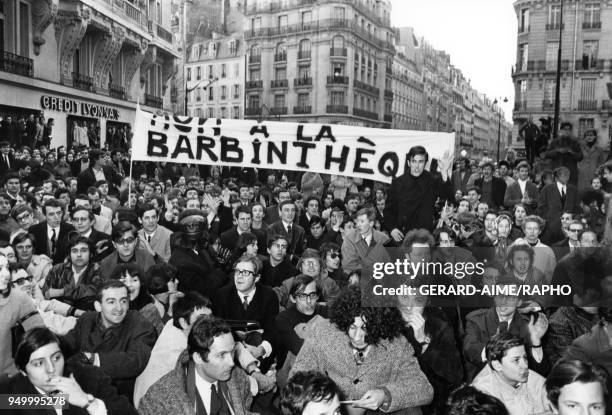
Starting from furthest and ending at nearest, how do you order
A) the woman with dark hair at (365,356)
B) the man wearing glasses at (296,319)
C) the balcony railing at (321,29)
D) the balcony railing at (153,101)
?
the balcony railing at (321,29) < the balcony railing at (153,101) < the man wearing glasses at (296,319) < the woman with dark hair at (365,356)

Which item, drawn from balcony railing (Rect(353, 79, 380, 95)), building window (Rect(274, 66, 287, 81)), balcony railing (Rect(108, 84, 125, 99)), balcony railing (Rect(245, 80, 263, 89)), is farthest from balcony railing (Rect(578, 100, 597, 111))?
balcony railing (Rect(108, 84, 125, 99))

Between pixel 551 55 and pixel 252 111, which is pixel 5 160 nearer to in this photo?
pixel 551 55

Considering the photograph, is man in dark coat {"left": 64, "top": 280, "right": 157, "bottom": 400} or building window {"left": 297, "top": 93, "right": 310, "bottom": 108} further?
building window {"left": 297, "top": 93, "right": 310, "bottom": 108}

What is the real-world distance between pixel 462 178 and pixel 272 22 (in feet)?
168

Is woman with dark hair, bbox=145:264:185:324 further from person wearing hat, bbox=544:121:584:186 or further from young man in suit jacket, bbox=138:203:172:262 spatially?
person wearing hat, bbox=544:121:584:186

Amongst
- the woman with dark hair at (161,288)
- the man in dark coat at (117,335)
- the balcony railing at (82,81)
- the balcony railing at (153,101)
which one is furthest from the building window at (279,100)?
the man in dark coat at (117,335)

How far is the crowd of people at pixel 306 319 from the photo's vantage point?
10.3 ft

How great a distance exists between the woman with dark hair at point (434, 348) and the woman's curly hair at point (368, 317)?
0.43 meters

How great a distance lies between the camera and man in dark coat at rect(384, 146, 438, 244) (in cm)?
662

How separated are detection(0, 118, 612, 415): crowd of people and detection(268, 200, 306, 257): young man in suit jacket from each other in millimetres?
30

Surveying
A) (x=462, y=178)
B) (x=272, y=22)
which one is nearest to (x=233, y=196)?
(x=462, y=178)

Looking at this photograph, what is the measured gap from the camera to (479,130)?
14175cm

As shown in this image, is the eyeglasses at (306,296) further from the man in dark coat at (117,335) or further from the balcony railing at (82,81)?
the balcony railing at (82,81)

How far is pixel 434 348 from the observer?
13.4ft
